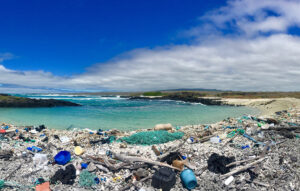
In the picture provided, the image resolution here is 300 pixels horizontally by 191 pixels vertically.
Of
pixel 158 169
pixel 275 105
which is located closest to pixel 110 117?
pixel 158 169

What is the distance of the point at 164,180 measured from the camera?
14.0 feet

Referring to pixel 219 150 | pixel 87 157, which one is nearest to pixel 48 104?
pixel 87 157

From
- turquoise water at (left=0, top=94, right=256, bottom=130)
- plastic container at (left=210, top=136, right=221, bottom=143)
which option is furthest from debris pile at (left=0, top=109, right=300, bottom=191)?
turquoise water at (left=0, top=94, right=256, bottom=130)

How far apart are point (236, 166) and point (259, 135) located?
3.67 metres

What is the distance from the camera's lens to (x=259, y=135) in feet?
26.1

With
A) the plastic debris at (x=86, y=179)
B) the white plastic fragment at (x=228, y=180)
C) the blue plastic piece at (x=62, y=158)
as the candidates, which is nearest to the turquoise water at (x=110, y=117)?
the blue plastic piece at (x=62, y=158)

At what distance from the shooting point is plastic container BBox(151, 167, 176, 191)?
4.26 m

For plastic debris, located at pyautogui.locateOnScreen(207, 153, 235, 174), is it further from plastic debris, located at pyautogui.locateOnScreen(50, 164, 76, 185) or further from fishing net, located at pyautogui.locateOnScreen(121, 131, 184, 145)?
plastic debris, located at pyautogui.locateOnScreen(50, 164, 76, 185)

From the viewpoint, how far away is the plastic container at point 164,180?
4262 millimetres

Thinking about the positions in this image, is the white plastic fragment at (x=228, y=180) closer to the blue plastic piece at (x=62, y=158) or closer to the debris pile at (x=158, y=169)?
the debris pile at (x=158, y=169)

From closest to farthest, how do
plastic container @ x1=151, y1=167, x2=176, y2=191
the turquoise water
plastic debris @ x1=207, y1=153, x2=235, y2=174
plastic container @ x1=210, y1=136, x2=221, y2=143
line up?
plastic container @ x1=151, y1=167, x2=176, y2=191, plastic debris @ x1=207, y1=153, x2=235, y2=174, plastic container @ x1=210, y1=136, x2=221, y2=143, the turquoise water

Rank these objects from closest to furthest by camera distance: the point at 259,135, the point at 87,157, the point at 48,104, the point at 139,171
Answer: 1. the point at 139,171
2. the point at 87,157
3. the point at 259,135
4. the point at 48,104

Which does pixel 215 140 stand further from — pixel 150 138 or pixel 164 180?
pixel 164 180

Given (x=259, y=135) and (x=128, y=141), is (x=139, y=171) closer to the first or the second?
(x=128, y=141)
